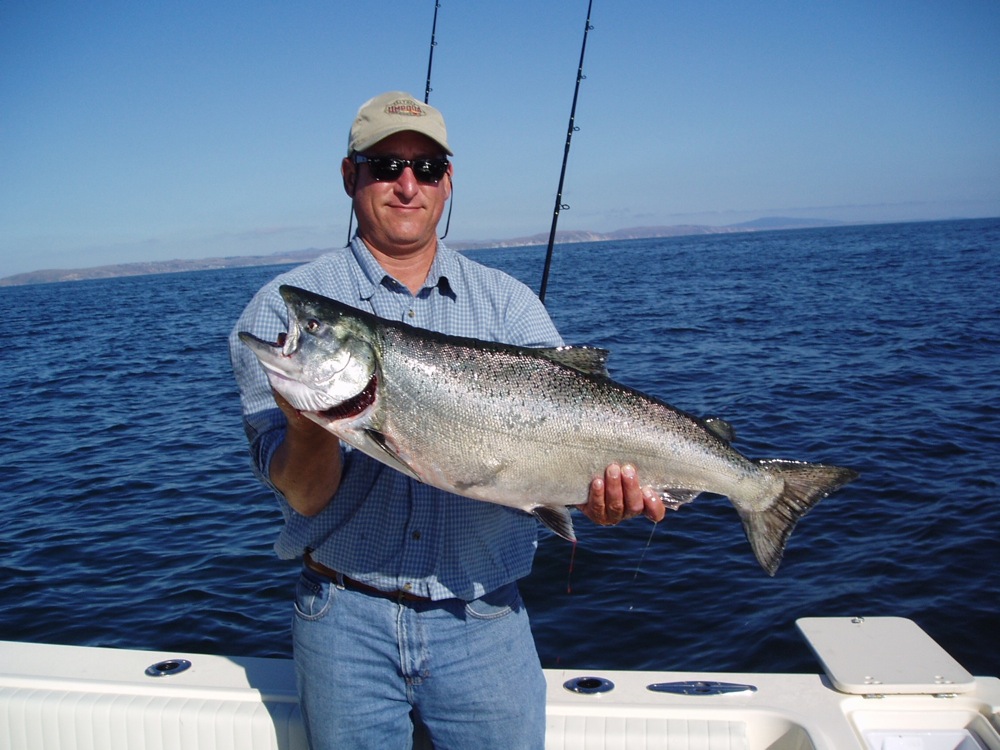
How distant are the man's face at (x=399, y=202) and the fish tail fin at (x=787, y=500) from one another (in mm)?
1868

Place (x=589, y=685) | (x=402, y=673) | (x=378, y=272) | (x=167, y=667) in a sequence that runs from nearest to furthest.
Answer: (x=402, y=673) → (x=378, y=272) → (x=589, y=685) → (x=167, y=667)

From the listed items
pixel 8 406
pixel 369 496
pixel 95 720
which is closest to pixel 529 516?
pixel 369 496

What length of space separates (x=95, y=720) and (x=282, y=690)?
88 cm

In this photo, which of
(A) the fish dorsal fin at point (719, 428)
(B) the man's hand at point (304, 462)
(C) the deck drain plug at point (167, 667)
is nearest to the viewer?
(B) the man's hand at point (304, 462)

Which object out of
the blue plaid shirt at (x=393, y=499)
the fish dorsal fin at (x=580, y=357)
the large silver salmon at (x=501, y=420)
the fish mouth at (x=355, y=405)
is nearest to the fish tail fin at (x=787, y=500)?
the large silver salmon at (x=501, y=420)

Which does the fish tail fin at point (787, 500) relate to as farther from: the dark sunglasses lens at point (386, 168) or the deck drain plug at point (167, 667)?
the deck drain plug at point (167, 667)

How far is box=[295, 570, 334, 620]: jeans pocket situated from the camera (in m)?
3.02

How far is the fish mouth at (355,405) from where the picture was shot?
288 centimetres

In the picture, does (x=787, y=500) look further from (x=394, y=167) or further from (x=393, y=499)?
(x=394, y=167)

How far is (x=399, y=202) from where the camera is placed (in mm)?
3154

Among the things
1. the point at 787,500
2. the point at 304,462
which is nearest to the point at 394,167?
the point at 304,462

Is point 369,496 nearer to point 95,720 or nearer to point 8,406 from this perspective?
point 95,720

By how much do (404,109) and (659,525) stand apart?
7.79m

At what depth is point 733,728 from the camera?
12.1ft
